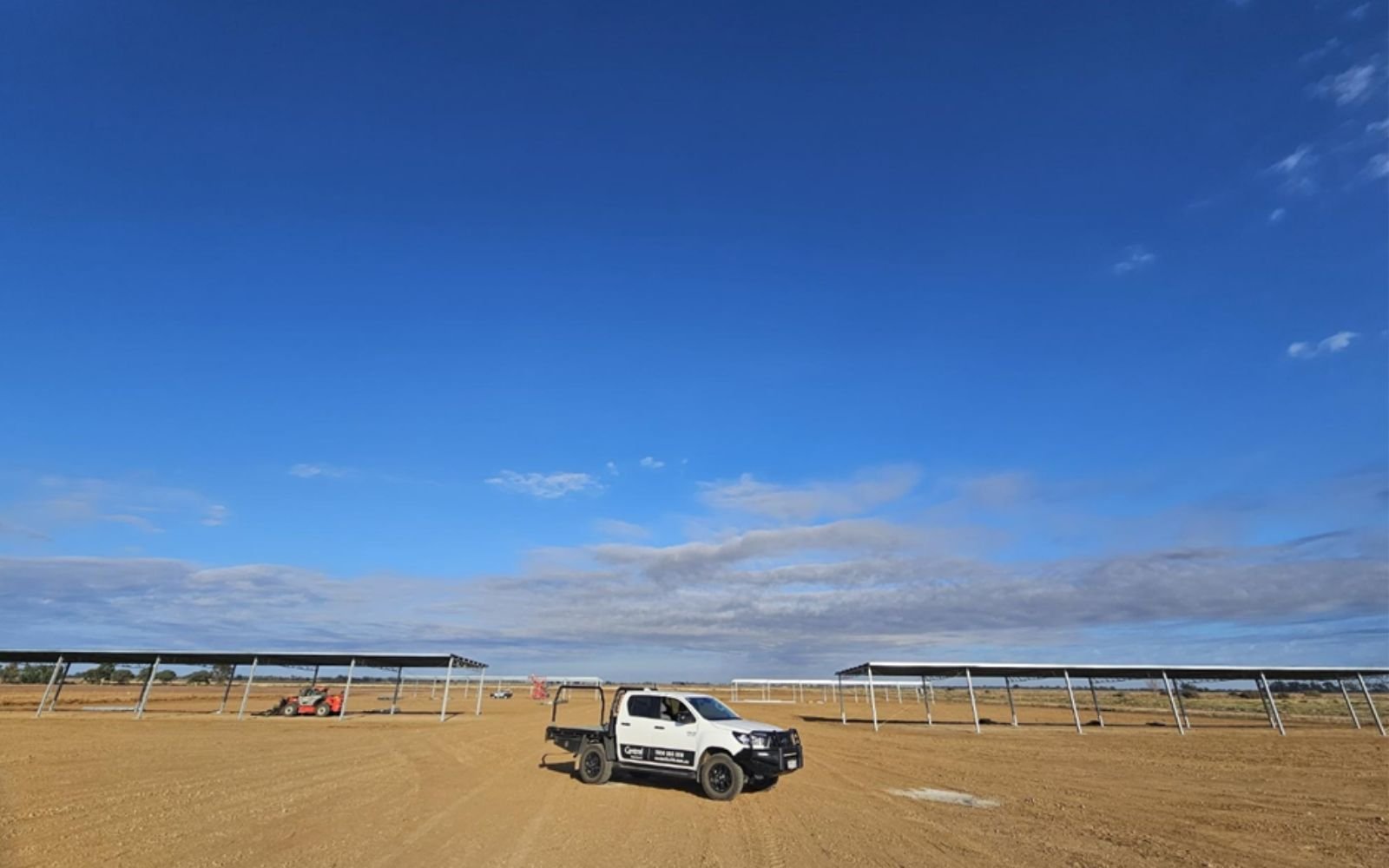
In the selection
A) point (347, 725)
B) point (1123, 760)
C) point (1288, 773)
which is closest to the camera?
point (1288, 773)

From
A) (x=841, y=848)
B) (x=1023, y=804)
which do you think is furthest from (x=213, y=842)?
(x=1023, y=804)

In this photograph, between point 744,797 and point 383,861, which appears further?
point 744,797

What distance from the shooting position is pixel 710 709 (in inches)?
590

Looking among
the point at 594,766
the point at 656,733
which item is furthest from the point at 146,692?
the point at 656,733

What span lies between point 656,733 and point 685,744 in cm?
82

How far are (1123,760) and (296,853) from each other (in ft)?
79.7

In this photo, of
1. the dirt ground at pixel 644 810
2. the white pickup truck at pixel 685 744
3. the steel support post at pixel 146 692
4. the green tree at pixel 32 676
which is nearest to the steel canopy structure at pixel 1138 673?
the dirt ground at pixel 644 810

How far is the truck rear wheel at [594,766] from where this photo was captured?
50.3 feet

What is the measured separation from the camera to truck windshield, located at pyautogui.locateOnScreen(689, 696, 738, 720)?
48.2 feet

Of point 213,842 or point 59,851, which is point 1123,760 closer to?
point 213,842

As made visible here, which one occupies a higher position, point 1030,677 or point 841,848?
point 1030,677

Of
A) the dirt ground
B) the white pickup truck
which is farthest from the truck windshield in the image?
the dirt ground

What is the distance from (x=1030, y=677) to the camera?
39.7 meters

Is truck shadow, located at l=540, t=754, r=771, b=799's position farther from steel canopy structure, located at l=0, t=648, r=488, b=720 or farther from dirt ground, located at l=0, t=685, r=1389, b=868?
steel canopy structure, located at l=0, t=648, r=488, b=720
